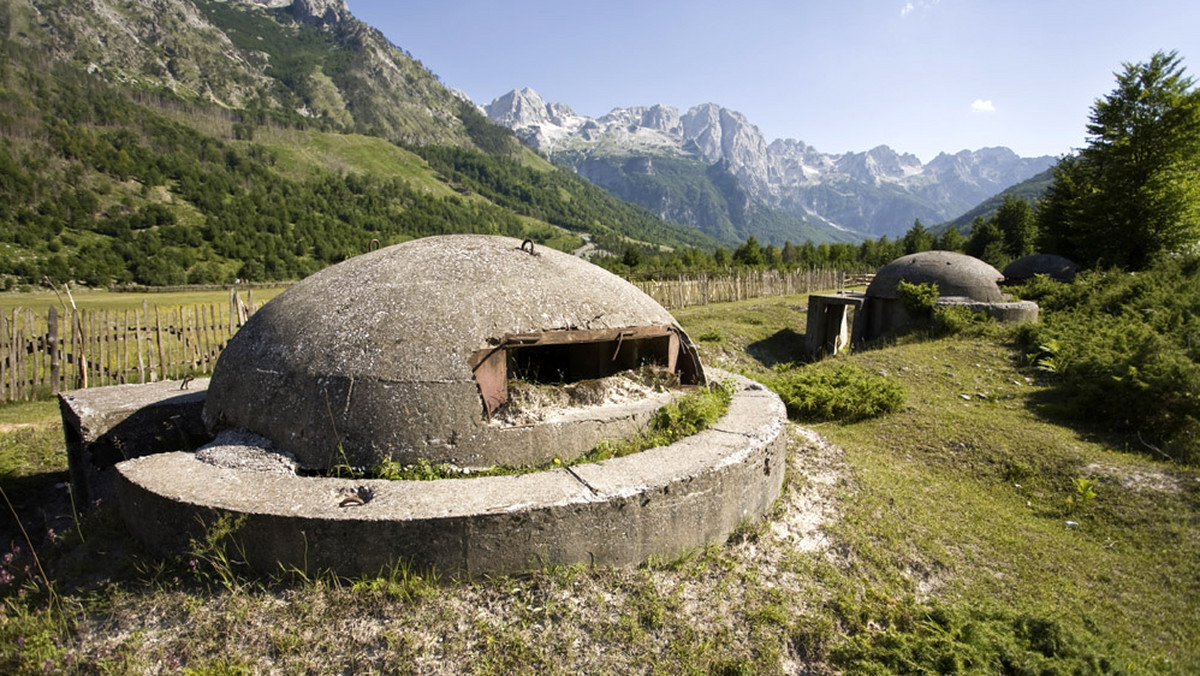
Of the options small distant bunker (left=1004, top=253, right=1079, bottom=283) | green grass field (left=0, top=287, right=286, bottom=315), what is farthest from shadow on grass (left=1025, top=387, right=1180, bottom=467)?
green grass field (left=0, top=287, right=286, bottom=315)

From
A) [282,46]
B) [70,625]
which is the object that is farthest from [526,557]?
[282,46]

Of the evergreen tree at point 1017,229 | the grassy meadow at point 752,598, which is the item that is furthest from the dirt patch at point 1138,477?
the evergreen tree at point 1017,229

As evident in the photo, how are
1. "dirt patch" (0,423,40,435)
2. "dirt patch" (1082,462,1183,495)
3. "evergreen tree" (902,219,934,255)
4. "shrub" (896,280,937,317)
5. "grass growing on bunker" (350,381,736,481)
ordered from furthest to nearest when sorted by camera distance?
"evergreen tree" (902,219,934,255) < "shrub" (896,280,937,317) < "dirt patch" (0,423,40,435) < "dirt patch" (1082,462,1183,495) < "grass growing on bunker" (350,381,736,481)

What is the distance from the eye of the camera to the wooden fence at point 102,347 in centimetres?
1055

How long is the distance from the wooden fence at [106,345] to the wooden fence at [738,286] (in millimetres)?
16654

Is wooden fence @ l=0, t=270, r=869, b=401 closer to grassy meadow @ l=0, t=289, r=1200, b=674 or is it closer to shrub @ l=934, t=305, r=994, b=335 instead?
grassy meadow @ l=0, t=289, r=1200, b=674

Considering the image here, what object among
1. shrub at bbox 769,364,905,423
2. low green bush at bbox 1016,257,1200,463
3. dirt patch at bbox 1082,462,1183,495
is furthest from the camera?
shrub at bbox 769,364,905,423

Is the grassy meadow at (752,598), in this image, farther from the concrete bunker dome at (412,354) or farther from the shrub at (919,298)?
the shrub at (919,298)

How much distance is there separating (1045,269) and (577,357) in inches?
896

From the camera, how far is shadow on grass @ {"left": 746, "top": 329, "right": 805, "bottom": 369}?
57.6 feet

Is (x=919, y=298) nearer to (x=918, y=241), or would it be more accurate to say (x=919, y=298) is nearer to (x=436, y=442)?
(x=436, y=442)

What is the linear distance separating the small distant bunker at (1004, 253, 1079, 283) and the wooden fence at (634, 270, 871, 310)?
1328 cm

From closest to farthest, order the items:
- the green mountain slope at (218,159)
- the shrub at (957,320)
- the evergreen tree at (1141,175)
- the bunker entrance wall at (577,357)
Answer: the bunker entrance wall at (577,357)
the shrub at (957,320)
the evergreen tree at (1141,175)
the green mountain slope at (218,159)

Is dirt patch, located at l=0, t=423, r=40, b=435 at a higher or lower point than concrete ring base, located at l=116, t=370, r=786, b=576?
lower
